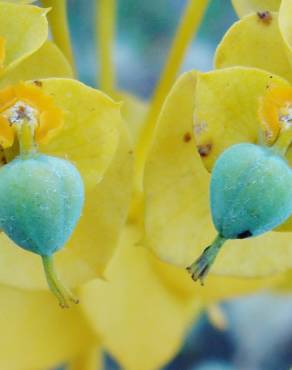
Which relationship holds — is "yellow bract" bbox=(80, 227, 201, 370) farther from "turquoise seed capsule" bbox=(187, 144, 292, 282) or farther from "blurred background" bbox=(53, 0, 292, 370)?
"blurred background" bbox=(53, 0, 292, 370)

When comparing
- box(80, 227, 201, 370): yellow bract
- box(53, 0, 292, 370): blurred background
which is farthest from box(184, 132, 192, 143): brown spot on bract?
box(53, 0, 292, 370): blurred background

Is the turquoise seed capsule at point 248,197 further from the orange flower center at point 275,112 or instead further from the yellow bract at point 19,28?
the yellow bract at point 19,28

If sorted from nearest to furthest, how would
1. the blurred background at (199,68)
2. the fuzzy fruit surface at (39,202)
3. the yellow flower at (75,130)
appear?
the fuzzy fruit surface at (39,202)
the yellow flower at (75,130)
the blurred background at (199,68)

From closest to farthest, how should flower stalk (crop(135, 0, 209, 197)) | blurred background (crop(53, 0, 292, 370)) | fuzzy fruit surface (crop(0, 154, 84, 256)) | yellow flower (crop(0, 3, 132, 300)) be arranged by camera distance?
fuzzy fruit surface (crop(0, 154, 84, 256)) → yellow flower (crop(0, 3, 132, 300)) → flower stalk (crop(135, 0, 209, 197)) → blurred background (crop(53, 0, 292, 370))

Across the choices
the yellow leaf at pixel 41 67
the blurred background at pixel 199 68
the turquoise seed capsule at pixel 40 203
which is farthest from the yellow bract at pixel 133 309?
the blurred background at pixel 199 68

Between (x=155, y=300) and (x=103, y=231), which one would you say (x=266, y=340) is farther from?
(x=103, y=231)

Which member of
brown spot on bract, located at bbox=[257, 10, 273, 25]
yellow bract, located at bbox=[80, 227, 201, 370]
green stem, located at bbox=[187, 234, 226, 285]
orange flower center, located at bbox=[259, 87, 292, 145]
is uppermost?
brown spot on bract, located at bbox=[257, 10, 273, 25]

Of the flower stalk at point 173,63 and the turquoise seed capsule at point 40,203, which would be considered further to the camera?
the flower stalk at point 173,63
